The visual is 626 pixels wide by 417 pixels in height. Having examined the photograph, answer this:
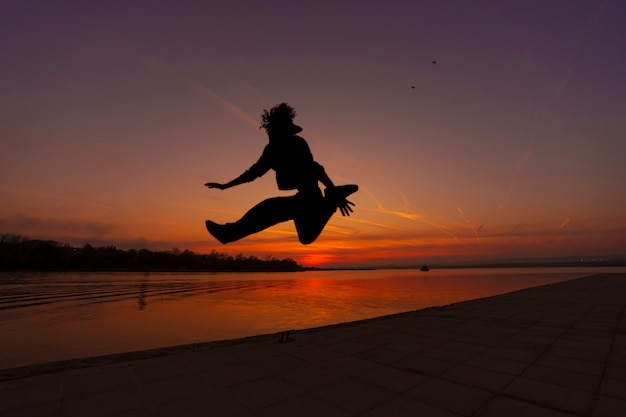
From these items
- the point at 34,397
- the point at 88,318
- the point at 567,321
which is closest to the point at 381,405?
the point at 34,397

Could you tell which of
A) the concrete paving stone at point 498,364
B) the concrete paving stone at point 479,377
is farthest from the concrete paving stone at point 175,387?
the concrete paving stone at point 498,364

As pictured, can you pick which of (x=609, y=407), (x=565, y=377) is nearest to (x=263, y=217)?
(x=609, y=407)

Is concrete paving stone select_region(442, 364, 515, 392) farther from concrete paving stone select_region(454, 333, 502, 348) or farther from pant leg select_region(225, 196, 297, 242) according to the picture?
pant leg select_region(225, 196, 297, 242)

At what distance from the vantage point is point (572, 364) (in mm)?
5219

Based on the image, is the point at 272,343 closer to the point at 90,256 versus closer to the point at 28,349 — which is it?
the point at 28,349

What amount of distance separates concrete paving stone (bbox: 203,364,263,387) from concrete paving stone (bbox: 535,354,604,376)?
4551 millimetres

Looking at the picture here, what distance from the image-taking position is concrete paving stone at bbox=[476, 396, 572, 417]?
3391mm

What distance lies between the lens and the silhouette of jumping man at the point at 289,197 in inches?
134

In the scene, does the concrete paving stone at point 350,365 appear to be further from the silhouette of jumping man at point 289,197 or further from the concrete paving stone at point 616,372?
the concrete paving stone at point 616,372

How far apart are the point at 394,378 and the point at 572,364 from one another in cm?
311

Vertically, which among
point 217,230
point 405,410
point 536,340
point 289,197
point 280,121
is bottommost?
point 536,340

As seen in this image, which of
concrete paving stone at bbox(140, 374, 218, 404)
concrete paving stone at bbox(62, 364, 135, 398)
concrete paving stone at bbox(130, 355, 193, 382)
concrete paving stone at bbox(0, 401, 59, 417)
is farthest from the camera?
concrete paving stone at bbox(130, 355, 193, 382)

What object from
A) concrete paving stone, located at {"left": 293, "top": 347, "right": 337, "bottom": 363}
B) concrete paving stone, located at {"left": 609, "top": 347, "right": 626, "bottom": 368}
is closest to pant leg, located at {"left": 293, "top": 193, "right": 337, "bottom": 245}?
concrete paving stone, located at {"left": 293, "top": 347, "right": 337, "bottom": 363}

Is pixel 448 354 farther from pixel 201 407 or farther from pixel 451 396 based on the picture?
pixel 201 407
